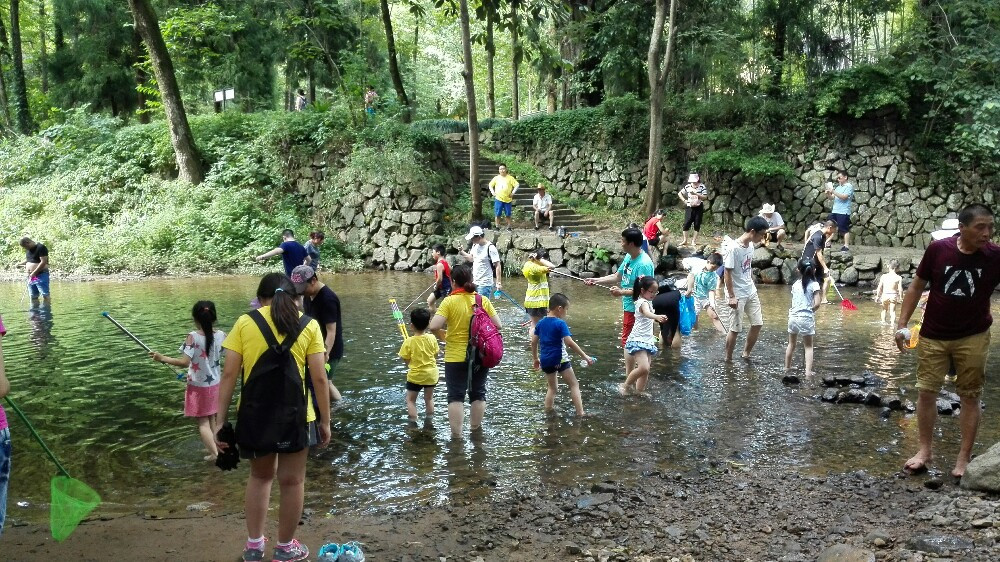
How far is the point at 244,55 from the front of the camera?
29047mm

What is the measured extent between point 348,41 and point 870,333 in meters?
23.0

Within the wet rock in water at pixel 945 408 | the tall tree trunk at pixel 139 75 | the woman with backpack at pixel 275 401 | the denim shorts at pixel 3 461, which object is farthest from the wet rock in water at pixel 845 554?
the tall tree trunk at pixel 139 75

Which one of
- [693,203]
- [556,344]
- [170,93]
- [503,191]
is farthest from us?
[170,93]

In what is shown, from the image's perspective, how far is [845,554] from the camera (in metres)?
4.43

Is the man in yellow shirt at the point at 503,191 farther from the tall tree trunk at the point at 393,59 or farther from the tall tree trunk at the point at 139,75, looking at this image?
the tall tree trunk at the point at 139,75

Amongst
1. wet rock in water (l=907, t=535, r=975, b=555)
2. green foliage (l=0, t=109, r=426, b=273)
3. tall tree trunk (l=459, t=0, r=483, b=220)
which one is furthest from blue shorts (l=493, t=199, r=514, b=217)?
wet rock in water (l=907, t=535, r=975, b=555)

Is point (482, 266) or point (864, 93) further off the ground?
point (864, 93)

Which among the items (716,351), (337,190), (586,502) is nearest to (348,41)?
(337,190)

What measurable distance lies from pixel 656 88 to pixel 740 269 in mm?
12676

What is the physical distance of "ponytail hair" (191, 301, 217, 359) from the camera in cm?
641

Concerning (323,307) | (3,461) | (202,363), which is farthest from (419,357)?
(3,461)

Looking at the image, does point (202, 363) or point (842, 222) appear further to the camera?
point (842, 222)

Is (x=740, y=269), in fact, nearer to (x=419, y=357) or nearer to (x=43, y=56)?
(x=419, y=357)

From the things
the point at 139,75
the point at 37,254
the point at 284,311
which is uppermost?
the point at 139,75
